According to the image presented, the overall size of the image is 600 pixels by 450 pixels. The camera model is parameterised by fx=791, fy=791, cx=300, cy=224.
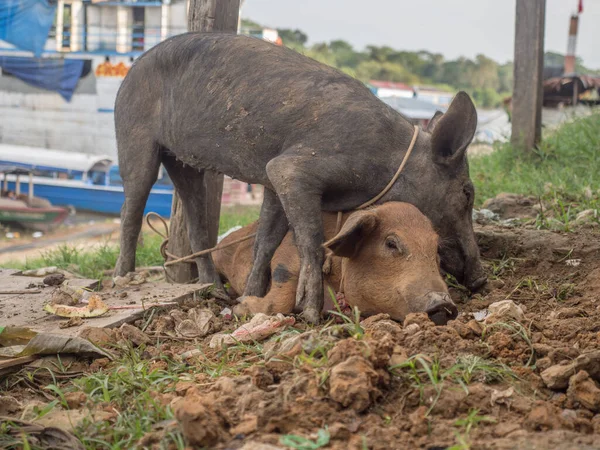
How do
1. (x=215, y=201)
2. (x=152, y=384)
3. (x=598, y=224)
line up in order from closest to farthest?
(x=152, y=384) < (x=598, y=224) < (x=215, y=201)

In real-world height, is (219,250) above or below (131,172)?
below

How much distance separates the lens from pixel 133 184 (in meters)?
5.18

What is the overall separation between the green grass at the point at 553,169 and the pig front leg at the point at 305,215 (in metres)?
2.60

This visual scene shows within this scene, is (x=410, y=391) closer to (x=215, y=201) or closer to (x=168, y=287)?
(x=168, y=287)

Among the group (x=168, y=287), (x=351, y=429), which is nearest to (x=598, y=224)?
(x=168, y=287)

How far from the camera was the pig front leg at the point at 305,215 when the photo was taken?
156 inches

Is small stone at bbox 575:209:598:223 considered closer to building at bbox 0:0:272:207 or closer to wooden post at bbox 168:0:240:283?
wooden post at bbox 168:0:240:283

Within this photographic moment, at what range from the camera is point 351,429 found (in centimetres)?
236

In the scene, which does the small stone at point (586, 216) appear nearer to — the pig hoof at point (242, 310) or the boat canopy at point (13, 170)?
the pig hoof at point (242, 310)

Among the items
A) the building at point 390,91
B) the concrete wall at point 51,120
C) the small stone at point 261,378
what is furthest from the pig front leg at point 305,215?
the concrete wall at point 51,120

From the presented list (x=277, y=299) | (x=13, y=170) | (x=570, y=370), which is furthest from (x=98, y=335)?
(x=13, y=170)

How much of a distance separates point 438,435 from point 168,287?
299cm

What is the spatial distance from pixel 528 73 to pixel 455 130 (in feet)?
13.0

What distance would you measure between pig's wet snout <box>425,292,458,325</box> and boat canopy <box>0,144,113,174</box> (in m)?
9.53
